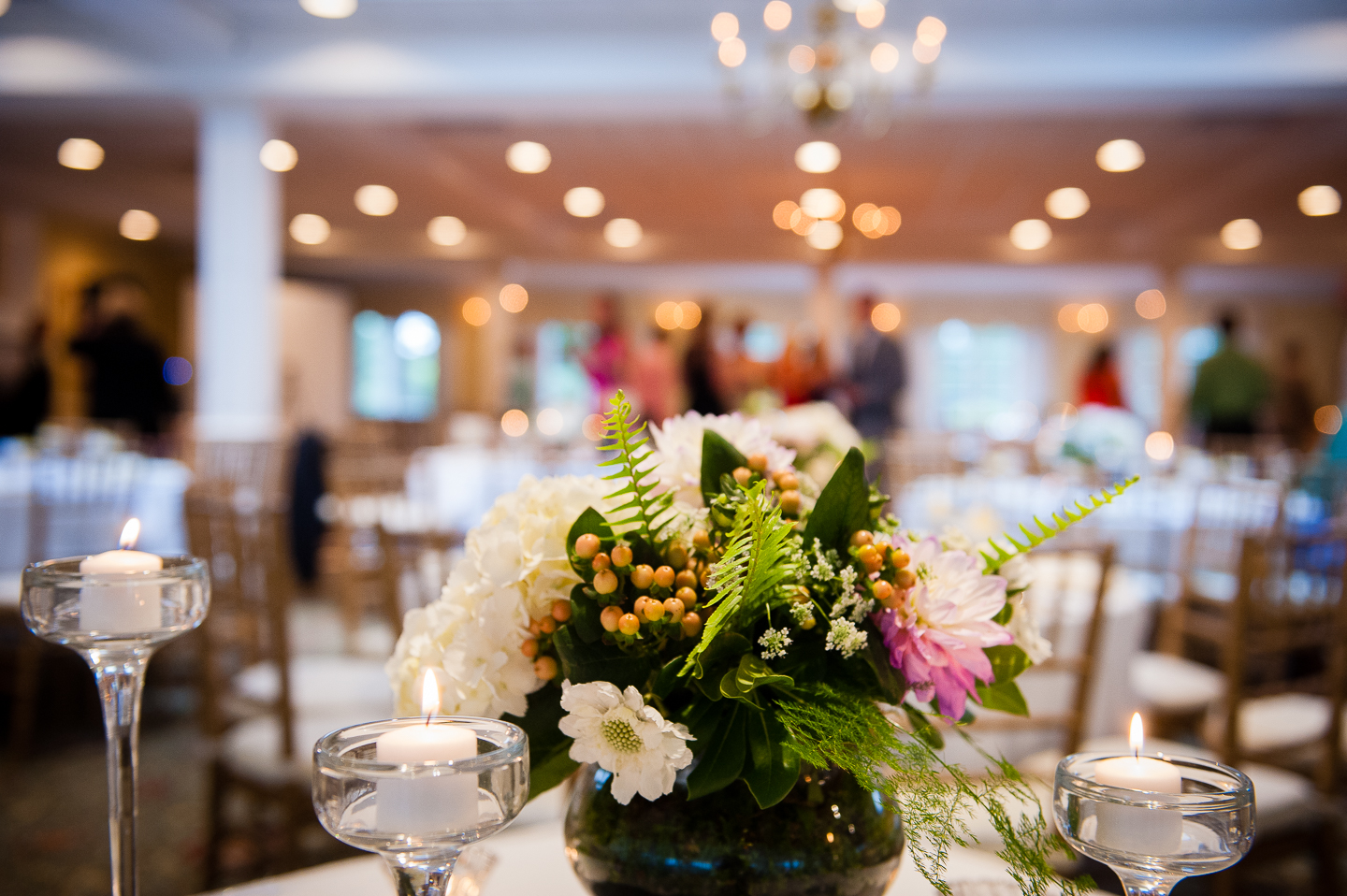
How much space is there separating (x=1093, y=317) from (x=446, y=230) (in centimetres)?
963

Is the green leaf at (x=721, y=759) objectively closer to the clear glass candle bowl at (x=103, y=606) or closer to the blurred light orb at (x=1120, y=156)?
the clear glass candle bowl at (x=103, y=606)

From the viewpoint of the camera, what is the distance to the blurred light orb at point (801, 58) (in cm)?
427

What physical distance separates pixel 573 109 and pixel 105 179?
16.3 feet

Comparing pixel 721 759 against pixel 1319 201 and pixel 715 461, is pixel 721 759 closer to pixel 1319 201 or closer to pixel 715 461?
pixel 715 461

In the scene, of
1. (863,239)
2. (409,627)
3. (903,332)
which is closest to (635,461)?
(409,627)

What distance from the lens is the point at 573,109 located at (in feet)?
17.8

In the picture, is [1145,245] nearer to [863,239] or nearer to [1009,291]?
[863,239]

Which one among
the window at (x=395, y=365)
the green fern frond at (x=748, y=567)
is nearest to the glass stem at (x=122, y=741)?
the green fern frond at (x=748, y=567)

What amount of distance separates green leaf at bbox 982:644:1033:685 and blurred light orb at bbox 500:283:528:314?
1213 centimetres

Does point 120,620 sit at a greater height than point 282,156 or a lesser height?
lesser

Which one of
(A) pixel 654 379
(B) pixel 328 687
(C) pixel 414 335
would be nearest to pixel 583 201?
(A) pixel 654 379

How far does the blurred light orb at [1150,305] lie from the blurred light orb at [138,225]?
12.3 metres

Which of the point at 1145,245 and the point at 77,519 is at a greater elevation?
the point at 1145,245

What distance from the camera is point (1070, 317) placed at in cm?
1475
